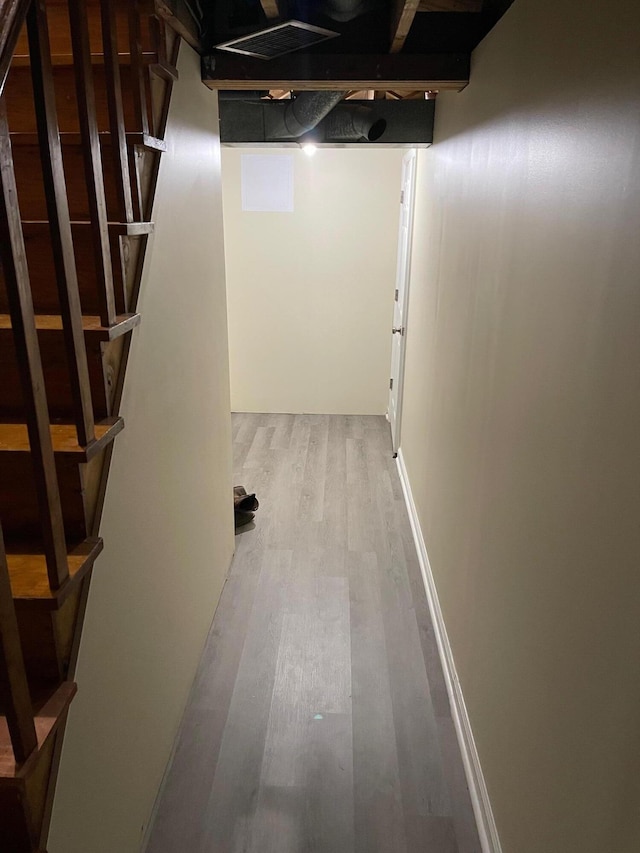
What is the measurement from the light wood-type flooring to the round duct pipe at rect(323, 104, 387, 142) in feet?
7.07

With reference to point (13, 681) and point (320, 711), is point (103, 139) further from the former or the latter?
point (320, 711)

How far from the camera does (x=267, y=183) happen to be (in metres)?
4.84

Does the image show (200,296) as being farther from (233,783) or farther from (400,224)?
(400,224)

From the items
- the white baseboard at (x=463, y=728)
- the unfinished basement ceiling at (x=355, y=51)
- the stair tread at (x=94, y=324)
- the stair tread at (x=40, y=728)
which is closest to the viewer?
the stair tread at (x=40, y=728)

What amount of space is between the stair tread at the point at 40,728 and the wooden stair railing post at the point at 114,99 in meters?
1.08

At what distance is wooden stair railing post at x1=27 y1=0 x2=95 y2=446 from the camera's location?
3.01ft

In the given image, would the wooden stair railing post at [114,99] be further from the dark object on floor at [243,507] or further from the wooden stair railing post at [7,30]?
the dark object on floor at [243,507]

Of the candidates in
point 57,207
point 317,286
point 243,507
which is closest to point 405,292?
point 317,286

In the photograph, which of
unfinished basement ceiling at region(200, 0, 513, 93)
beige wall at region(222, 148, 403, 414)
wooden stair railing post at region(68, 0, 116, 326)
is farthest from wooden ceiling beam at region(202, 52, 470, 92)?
beige wall at region(222, 148, 403, 414)

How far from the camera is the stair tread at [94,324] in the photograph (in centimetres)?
130

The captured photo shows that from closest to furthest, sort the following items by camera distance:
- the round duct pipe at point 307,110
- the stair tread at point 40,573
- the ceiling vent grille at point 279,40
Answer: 1. the stair tread at point 40,573
2. the ceiling vent grille at point 279,40
3. the round duct pipe at point 307,110

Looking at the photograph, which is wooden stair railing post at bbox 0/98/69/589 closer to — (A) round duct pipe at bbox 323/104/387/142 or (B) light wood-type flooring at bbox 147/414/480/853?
(B) light wood-type flooring at bbox 147/414/480/853

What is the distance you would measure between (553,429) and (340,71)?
1.72 meters

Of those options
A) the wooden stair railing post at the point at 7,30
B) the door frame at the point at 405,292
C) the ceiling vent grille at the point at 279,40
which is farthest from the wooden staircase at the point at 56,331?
the door frame at the point at 405,292
